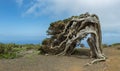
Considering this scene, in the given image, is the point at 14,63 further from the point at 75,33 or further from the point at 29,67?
the point at 75,33

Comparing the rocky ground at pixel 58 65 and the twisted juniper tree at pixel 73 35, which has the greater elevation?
the twisted juniper tree at pixel 73 35

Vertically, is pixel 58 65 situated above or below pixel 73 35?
below

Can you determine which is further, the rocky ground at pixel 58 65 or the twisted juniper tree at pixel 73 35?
the twisted juniper tree at pixel 73 35

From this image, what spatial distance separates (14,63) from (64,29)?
6684 millimetres

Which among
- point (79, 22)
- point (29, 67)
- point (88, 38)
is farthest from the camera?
point (79, 22)

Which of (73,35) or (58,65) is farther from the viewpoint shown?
(73,35)

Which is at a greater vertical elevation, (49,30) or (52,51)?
(49,30)

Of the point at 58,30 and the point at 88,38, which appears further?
the point at 58,30

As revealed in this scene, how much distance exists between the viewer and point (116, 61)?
62.0 ft

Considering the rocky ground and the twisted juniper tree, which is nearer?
the rocky ground

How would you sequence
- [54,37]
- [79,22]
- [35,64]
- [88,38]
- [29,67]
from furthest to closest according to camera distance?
[54,37] < [79,22] < [88,38] < [35,64] < [29,67]

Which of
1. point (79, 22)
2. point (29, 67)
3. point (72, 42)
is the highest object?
point (79, 22)

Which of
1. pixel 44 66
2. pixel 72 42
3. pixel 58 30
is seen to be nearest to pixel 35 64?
pixel 44 66

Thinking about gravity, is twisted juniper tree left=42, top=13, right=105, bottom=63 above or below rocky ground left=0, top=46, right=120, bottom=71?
above
